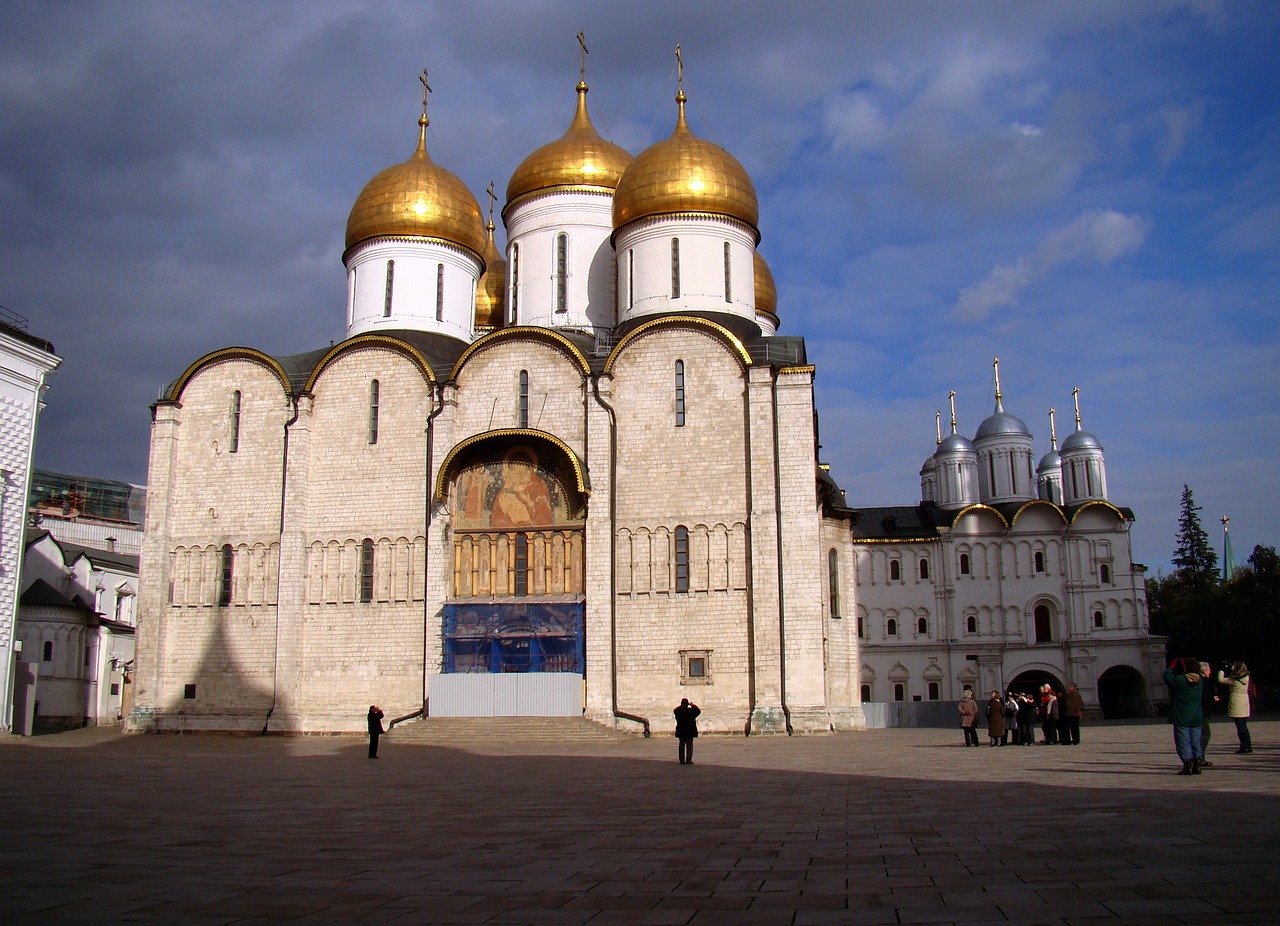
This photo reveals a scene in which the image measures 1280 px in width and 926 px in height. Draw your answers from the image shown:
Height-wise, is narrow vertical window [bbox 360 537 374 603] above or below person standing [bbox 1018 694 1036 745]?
above

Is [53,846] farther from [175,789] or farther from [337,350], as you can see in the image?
[337,350]

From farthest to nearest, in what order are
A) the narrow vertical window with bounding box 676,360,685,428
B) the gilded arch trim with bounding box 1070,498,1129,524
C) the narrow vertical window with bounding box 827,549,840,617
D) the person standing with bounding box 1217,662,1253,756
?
the gilded arch trim with bounding box 1070,498,1129,524 < the narrow vertical window with bounding box 827,549,840,617 < the narrow vertical window with bounding box 676,360,685,428 < the person standing with bounding box 1217,662,1253,756

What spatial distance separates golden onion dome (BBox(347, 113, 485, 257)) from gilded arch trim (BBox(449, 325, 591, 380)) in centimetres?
423

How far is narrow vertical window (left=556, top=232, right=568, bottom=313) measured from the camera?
27.1m

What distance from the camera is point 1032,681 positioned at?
4222 cm

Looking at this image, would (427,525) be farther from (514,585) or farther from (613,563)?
(613,563)

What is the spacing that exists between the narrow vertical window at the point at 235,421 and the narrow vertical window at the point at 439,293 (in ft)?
16.3

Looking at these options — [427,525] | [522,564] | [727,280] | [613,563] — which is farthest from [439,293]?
[613,563]

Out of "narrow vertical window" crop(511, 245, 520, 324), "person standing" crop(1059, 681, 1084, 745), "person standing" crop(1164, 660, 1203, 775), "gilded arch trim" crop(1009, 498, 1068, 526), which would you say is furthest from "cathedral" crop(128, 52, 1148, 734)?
"gilded arch trim" crop(1009, 498, 1068, 526)

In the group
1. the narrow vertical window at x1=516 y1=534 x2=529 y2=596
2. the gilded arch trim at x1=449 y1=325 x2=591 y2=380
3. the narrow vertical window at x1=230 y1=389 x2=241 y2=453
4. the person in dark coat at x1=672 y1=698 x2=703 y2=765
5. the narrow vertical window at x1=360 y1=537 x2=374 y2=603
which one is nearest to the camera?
the person in dark coat at x1=672 y1=698 x2=703 y2=765

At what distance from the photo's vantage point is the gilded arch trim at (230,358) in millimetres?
24219

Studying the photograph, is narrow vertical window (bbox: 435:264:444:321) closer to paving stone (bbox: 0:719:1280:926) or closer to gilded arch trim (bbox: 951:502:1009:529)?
paving stone (bbox: 0:719:1280:926)

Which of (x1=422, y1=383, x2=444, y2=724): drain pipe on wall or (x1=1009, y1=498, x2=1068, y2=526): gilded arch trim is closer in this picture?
(x1=422, y1=383, x2=444, y2=724): drain pipe on wall

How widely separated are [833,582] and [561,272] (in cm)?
1032
